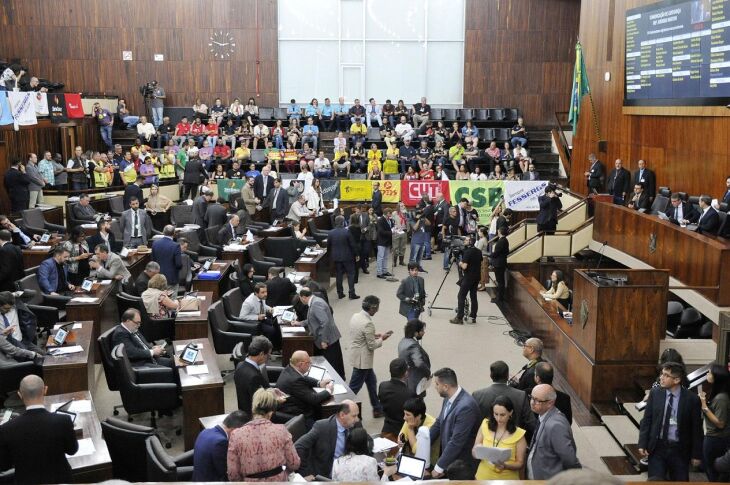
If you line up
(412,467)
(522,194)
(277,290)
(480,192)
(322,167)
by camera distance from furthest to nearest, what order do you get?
(322,167)
(480,192)
(522,194)
(277,290)
(412,467)

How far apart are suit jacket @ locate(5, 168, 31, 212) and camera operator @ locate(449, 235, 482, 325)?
354 inches

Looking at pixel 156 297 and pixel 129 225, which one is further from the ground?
pixel 129 225

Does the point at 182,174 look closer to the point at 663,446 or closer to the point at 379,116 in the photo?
the point at 379,116

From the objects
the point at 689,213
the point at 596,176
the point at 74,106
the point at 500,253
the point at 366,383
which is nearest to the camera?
the point at 366,383

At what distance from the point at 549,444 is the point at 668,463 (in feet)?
5.65

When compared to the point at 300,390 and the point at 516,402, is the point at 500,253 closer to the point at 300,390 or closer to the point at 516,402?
the point at 300,390

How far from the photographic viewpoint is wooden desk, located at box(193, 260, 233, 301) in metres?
11.2

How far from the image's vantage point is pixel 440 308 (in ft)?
41.8

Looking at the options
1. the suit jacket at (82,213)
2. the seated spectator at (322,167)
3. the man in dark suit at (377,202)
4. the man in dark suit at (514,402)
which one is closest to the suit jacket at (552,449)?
the man in dark suit at (514,402)

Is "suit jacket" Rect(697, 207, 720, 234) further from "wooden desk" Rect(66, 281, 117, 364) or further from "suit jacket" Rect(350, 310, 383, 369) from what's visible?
"wooden desk" Rect(66, 281, 117, 364)

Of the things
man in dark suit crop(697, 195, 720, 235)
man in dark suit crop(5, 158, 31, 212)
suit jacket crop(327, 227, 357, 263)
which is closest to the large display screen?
man in dark suit crop(697, 195, 720, 235)

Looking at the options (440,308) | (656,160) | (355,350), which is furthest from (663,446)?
(656,160)

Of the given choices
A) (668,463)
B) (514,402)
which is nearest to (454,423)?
(514,402)

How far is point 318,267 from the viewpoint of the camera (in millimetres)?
13203
